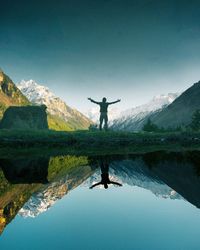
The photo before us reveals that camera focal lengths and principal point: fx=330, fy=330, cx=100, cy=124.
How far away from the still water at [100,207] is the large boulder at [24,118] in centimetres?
7285

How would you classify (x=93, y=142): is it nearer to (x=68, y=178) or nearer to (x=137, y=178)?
(x=68, y=178)

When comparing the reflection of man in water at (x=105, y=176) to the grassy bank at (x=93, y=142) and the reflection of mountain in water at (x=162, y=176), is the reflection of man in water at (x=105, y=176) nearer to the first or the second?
the reflection of mountain in water at (x=162, y=176)

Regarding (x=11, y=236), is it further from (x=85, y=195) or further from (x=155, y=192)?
(x=155, y=192)

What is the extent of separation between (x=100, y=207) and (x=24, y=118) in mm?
90739

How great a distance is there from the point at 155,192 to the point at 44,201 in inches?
168

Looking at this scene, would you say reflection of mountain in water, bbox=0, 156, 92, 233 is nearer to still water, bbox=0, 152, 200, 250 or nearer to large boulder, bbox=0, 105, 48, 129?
still water, bbox=0, 152, 200, 250

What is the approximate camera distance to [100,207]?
1053 cm

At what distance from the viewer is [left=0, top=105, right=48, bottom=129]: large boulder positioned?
89.2 m

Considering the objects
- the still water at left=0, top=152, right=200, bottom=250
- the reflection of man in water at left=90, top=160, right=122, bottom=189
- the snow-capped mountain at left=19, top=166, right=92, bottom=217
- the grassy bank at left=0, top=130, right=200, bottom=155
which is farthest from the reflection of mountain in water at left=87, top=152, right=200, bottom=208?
the grassy bank at left=0, top=130, right=200, bottom=155

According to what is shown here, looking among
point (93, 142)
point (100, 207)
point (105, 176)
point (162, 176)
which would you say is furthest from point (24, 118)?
point (100, 207)

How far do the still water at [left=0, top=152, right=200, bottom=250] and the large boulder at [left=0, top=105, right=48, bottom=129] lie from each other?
239ft

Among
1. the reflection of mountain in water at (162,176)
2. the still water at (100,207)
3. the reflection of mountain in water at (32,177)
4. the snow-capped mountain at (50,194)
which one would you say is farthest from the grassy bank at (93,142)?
the snow-capped mountain at (50,194)

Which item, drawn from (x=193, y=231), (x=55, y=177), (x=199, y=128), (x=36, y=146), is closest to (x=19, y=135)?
(x=36, y=146)

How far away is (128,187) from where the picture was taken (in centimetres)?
1397
